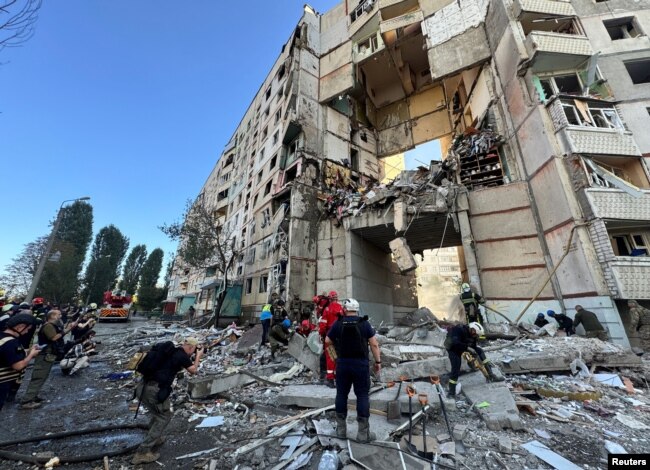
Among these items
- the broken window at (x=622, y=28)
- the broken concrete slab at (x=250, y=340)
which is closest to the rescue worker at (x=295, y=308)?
the broken concrete slab at (x=250, y=340)

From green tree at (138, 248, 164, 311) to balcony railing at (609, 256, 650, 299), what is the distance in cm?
4800

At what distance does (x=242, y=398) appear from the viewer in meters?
5.16

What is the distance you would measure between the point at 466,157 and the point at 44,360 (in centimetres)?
1656

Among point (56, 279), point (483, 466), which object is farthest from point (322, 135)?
point (56, 279)

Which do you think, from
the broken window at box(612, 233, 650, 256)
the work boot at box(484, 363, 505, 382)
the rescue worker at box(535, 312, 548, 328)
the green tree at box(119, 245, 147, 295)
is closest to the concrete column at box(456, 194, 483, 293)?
the rescue worker at box(535, 312, 548, 328)

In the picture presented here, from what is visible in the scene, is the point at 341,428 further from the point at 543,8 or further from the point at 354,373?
the point at 543,8

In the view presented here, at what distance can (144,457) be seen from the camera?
318 centimetres

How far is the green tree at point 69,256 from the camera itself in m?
25.2

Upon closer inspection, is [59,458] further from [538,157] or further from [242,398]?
[538,157]

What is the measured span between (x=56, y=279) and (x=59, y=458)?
32386 mm

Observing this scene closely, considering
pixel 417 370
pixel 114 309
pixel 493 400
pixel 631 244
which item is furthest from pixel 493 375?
pixel 114 309

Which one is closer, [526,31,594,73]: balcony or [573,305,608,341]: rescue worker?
[573,305,608,341]: rescue worker

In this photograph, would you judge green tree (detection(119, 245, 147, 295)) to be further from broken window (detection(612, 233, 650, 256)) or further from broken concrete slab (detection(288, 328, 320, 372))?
broken window (detection(612, 233, 650, 256))

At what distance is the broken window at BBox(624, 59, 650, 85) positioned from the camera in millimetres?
11498
